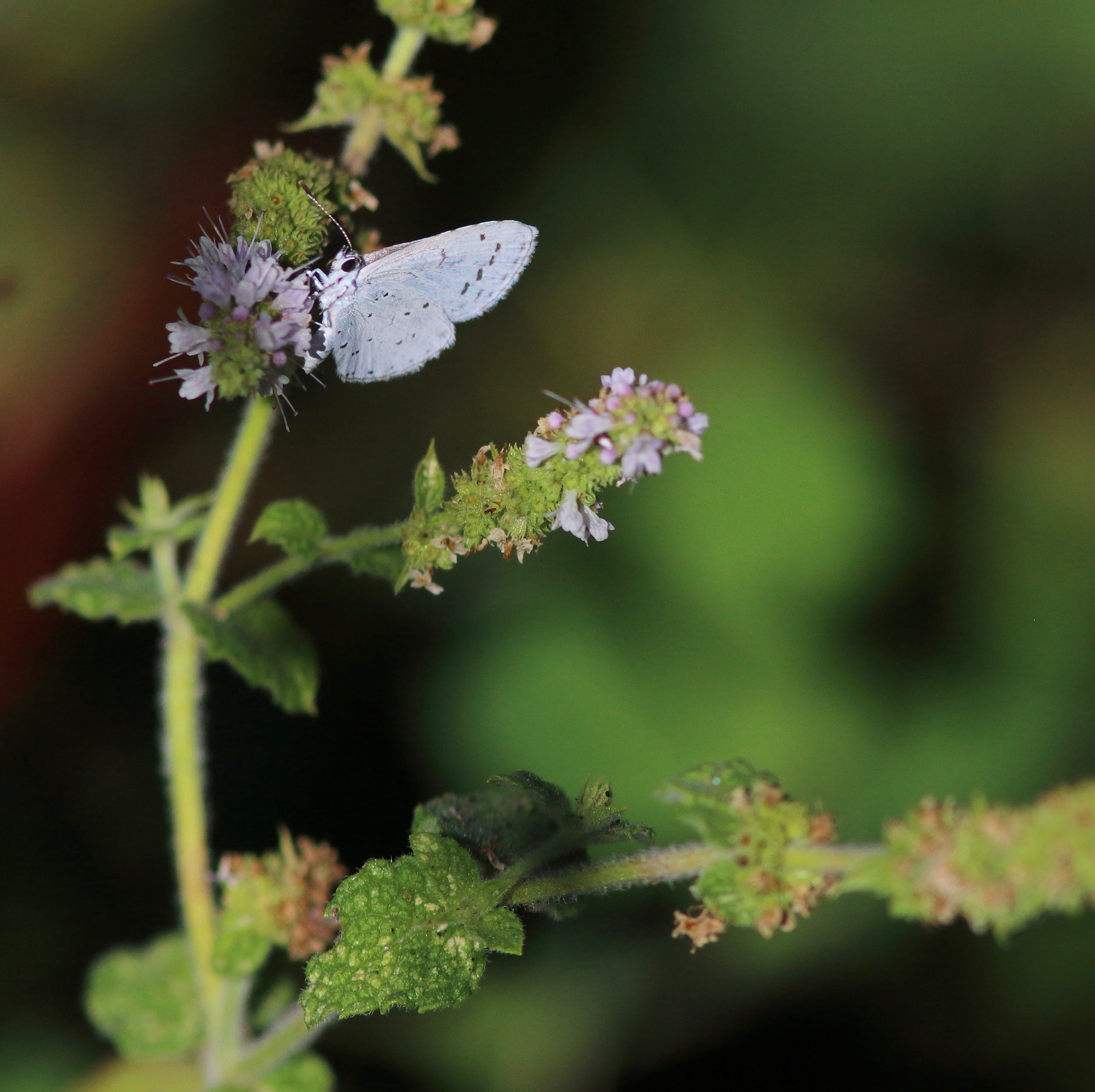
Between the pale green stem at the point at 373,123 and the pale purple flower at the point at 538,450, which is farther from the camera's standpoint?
the pale green stem at the point at 373,123

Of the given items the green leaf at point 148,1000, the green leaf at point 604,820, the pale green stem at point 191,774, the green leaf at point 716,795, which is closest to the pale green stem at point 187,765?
the pale green stem at point 191,774

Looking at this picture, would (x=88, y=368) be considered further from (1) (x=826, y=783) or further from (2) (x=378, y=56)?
(1) (x=826, y=783)

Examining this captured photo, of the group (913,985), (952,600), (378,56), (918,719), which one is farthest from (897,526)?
(378,56)

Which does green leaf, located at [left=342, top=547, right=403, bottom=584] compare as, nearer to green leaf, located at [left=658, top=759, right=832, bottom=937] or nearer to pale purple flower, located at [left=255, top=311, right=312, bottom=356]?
pale purple flower, located at [left=255, top=311, right=312, bottom=356]

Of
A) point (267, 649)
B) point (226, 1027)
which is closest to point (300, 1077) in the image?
point (226, 1027)

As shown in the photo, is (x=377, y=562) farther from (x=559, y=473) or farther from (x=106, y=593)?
(x=106, y=593)

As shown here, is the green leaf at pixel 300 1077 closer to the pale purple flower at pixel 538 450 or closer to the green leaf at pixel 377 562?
the green leaf at pixel 377 562

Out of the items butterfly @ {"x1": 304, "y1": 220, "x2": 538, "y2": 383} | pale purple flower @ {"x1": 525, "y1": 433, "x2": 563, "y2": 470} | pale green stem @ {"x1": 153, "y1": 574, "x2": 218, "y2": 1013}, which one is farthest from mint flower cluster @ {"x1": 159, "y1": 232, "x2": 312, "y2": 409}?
pale green stem @ {"x1": 153, "y1": 574, "x2": 218, "y2": 1013}
